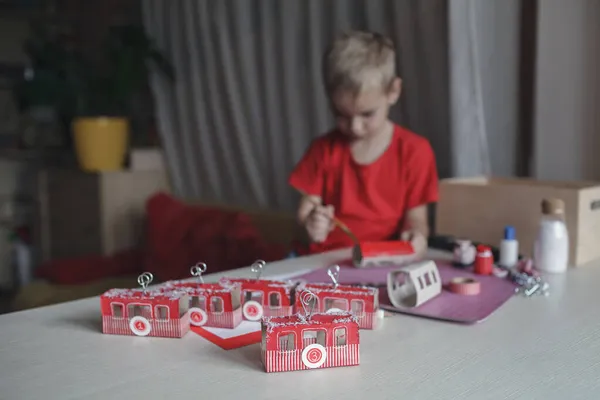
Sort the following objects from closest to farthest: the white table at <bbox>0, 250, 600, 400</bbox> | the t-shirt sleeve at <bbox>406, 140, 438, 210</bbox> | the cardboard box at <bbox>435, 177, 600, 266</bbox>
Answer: the white table at <bbox>0, 250, 600, 400</bbox>
the cardboard box at <bbox>435, 177, 600, 266</bbox>
the t-shirt sleeve at <bbox>406, 140, 438, 210</bbox>

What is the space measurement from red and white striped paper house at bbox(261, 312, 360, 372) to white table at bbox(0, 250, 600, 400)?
11 mm

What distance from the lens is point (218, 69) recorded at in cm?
231

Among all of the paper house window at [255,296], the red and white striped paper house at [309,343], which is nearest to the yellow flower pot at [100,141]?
the paper house window at [255,296]

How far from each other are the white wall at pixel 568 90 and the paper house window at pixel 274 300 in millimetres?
880

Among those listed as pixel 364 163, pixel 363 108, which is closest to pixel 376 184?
pixel 364 163

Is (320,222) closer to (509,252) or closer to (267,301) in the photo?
(509,252)

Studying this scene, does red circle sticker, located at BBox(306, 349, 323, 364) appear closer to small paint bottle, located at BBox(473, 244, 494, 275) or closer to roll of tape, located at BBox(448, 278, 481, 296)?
roll of tape, located at BBox(448, 278, 481, 296)

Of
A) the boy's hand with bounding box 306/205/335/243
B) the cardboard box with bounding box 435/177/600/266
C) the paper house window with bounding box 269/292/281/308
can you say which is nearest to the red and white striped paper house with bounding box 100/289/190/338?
the paper house window with bounding box 269/292/281/308

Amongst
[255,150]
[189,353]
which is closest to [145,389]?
[189,353]

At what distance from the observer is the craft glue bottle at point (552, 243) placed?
3.53ft

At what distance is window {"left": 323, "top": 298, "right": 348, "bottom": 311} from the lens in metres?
0.77

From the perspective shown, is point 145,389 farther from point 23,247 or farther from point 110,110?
point 23,247

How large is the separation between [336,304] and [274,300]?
Result: 0.08m

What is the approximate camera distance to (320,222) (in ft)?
4.04
